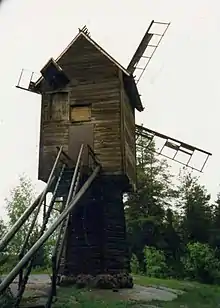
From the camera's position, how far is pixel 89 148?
10.3 m

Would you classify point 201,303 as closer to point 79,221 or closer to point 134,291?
point 134,291

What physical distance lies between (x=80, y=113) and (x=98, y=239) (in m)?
3.11

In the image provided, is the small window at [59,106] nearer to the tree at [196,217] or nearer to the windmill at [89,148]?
the windmill at [89,148]

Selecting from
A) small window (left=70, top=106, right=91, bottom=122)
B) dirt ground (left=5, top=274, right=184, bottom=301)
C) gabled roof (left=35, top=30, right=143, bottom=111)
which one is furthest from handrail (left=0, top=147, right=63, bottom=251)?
gabled roof (left=35, top=30, right=143, bottom=111)

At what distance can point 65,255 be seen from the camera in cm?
1087

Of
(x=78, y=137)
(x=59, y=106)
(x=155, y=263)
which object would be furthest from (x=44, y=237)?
(x=155, y=263)

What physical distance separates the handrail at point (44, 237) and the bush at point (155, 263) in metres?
9.69

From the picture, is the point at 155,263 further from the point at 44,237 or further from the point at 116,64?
the point at 44,237

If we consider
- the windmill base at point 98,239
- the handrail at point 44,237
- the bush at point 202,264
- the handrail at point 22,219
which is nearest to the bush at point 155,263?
the bush at point 202,264

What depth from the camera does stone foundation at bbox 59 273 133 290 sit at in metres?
10.1

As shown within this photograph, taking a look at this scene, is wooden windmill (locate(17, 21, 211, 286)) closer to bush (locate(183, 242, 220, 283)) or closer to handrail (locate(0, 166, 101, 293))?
handrail (locate(0, 166, 101, 293))

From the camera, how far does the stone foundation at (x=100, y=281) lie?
10117 millimetres

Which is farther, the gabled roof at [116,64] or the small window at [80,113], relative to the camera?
the gabled roof at [116,64]

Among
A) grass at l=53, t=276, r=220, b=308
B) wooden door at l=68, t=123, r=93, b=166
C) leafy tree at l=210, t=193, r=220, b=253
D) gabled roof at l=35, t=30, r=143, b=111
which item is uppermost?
gabled roof at l=35, t=30, r=143, b=111
